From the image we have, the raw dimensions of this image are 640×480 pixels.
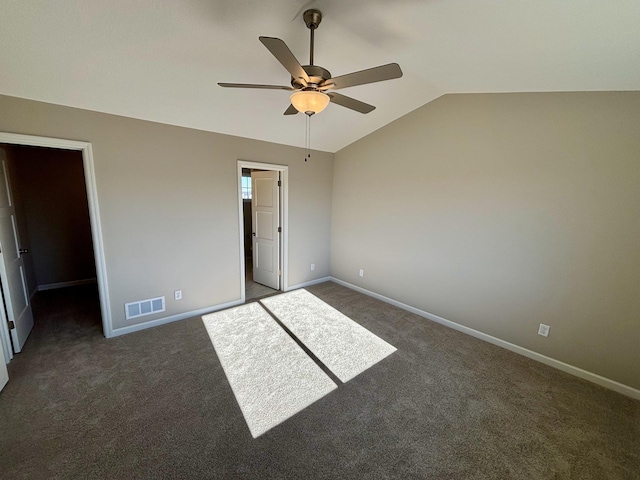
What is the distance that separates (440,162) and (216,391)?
3.44 meters

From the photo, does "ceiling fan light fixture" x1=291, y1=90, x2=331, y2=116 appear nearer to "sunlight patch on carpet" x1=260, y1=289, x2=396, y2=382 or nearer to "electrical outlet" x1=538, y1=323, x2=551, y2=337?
"sunlight patch on carpet" x1=260, y1=289, x2=396, y2=382

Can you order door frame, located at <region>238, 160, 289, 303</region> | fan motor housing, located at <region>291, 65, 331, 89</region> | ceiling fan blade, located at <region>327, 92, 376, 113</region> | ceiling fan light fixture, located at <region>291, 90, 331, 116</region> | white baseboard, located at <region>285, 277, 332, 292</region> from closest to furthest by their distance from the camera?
1. fan motor housing, located at <region>291, 65, 331, 89</region>
2. ceiling fan light fixture, located at <region>291, 90, 331, 116</region>
3. ceiling fan blade, located at <region>327, 92, 376, 113</region>
4. door frame, located at <region>238, 160, 289, 303</region>
5. white baseboard, located at <region>285, 277, 332, 292</region>

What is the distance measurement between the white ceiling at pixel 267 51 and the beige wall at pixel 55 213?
2.61m

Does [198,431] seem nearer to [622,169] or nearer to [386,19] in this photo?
[386,19]

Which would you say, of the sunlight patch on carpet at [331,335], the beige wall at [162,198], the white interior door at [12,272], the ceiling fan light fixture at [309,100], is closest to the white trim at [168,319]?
the beige wall at [162,198]

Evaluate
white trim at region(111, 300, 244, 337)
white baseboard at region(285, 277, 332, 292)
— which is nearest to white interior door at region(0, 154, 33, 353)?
white trim at region(111, 300, 244, 337)

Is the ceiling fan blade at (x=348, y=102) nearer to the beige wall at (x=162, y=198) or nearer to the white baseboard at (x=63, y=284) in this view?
the beige wall at (x=162, y=198)

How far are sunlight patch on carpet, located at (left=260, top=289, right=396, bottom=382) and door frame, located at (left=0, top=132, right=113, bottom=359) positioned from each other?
187 centimetres

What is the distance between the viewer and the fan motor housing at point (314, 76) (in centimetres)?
150

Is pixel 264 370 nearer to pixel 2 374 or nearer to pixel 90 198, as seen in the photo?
pixel 2 374

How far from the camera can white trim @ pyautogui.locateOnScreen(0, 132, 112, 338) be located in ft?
7.38

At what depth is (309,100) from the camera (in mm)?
1617

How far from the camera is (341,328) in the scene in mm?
3148

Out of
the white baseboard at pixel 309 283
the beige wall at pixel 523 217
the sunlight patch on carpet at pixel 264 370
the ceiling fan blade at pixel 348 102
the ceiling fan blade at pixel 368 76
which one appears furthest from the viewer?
the white baseboard at pixel 309 283
